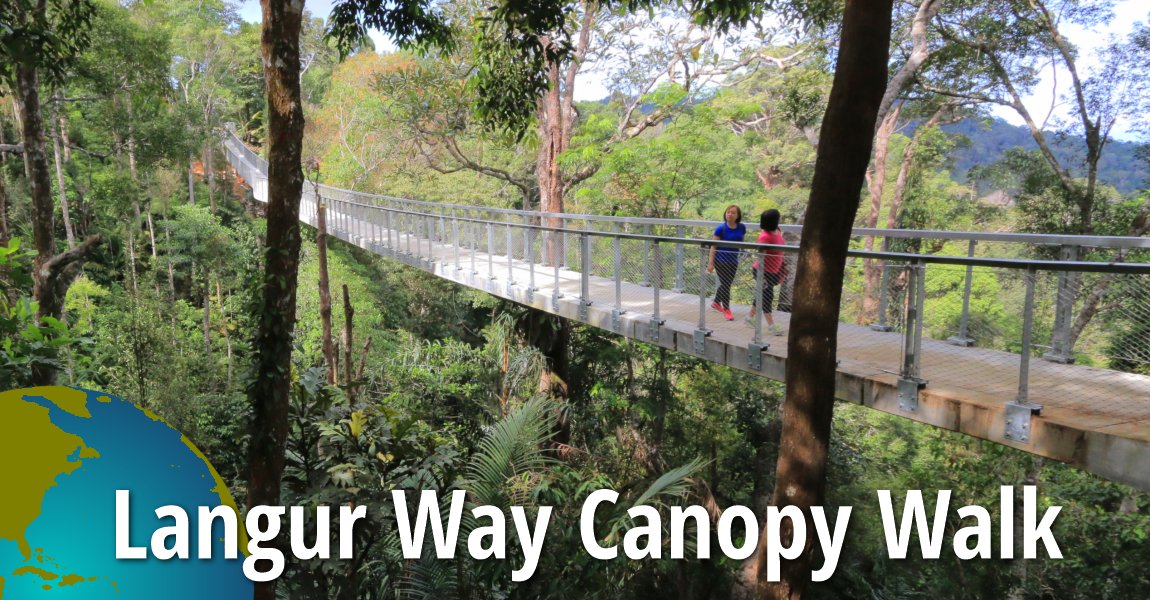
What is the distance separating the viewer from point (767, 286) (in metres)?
5.13

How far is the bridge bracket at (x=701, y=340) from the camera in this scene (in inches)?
216

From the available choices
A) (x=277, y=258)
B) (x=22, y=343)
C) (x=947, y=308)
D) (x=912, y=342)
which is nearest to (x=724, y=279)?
(x=947, y=308)

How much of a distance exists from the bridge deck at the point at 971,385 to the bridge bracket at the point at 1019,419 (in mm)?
20

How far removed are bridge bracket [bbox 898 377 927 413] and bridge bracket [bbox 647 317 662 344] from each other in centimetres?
231

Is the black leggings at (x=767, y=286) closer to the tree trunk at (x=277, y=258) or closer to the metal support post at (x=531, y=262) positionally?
the tree trunk at (x=277, y=258)

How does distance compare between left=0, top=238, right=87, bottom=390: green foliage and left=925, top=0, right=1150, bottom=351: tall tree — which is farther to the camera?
left=925, top=0, right=1150, bottom=351: tall tree

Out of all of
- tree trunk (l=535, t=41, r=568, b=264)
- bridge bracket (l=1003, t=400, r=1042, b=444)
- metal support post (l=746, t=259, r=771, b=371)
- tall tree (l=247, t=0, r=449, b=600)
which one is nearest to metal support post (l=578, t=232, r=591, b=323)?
metal support post (l=746, t=259, r=771, b=371)

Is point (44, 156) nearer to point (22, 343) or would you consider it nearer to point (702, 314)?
point (22, 343)

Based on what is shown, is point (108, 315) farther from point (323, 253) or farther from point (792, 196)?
point (792, 196)

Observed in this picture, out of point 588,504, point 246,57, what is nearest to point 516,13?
point 588,504

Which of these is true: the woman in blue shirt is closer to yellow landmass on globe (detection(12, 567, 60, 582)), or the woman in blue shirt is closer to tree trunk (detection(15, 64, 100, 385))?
yellow landmass on globe (detection(12, 567, 60, 582))

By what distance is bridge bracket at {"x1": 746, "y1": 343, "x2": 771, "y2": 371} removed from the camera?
497 cm

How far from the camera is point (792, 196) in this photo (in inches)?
824

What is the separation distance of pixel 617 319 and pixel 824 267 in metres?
A: 3.41
